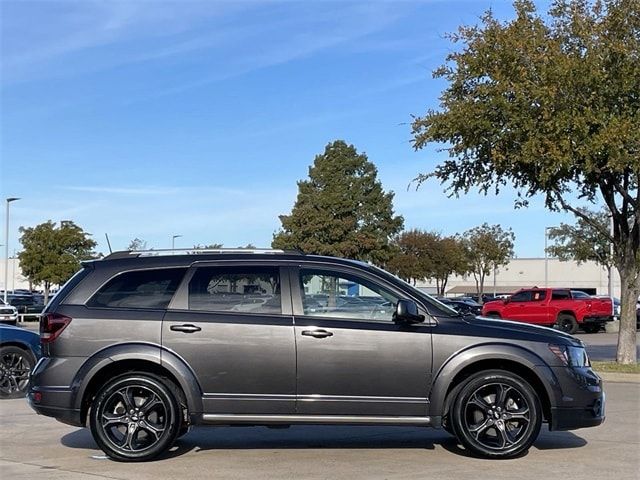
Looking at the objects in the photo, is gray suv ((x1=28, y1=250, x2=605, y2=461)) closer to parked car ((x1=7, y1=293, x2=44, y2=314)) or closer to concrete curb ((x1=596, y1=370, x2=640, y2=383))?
concrete curb ((x1=596, y1=370, x2=640, y2=383))

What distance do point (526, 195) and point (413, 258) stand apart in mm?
52397

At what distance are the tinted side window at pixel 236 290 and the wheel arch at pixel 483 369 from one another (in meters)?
1.62

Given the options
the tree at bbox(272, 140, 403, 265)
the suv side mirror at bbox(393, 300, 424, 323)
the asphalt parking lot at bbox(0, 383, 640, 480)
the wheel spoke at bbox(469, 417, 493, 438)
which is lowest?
the asphalt parking lot at bbox(0, 383, 640, 480)

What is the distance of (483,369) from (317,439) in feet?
6.71

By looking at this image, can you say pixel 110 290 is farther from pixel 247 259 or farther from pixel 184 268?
pixel 247 259

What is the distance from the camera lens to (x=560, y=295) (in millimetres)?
36094

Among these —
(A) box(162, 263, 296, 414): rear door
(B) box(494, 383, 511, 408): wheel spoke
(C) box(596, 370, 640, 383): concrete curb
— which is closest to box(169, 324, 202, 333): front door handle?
(A) box(162, 263, 296, 414): rear door

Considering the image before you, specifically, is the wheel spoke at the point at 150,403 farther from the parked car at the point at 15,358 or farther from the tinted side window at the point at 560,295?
the tinted side window at the point at 560,295

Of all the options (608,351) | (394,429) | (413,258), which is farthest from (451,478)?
(413,258)

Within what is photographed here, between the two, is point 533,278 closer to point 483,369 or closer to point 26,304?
point 26,304

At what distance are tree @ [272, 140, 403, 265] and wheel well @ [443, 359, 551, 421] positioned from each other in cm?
4897

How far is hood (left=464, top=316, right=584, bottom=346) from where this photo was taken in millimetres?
8312

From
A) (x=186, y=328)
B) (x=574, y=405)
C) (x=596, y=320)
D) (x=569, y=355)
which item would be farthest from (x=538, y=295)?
(x=186, y=328)

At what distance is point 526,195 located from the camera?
18250mm
